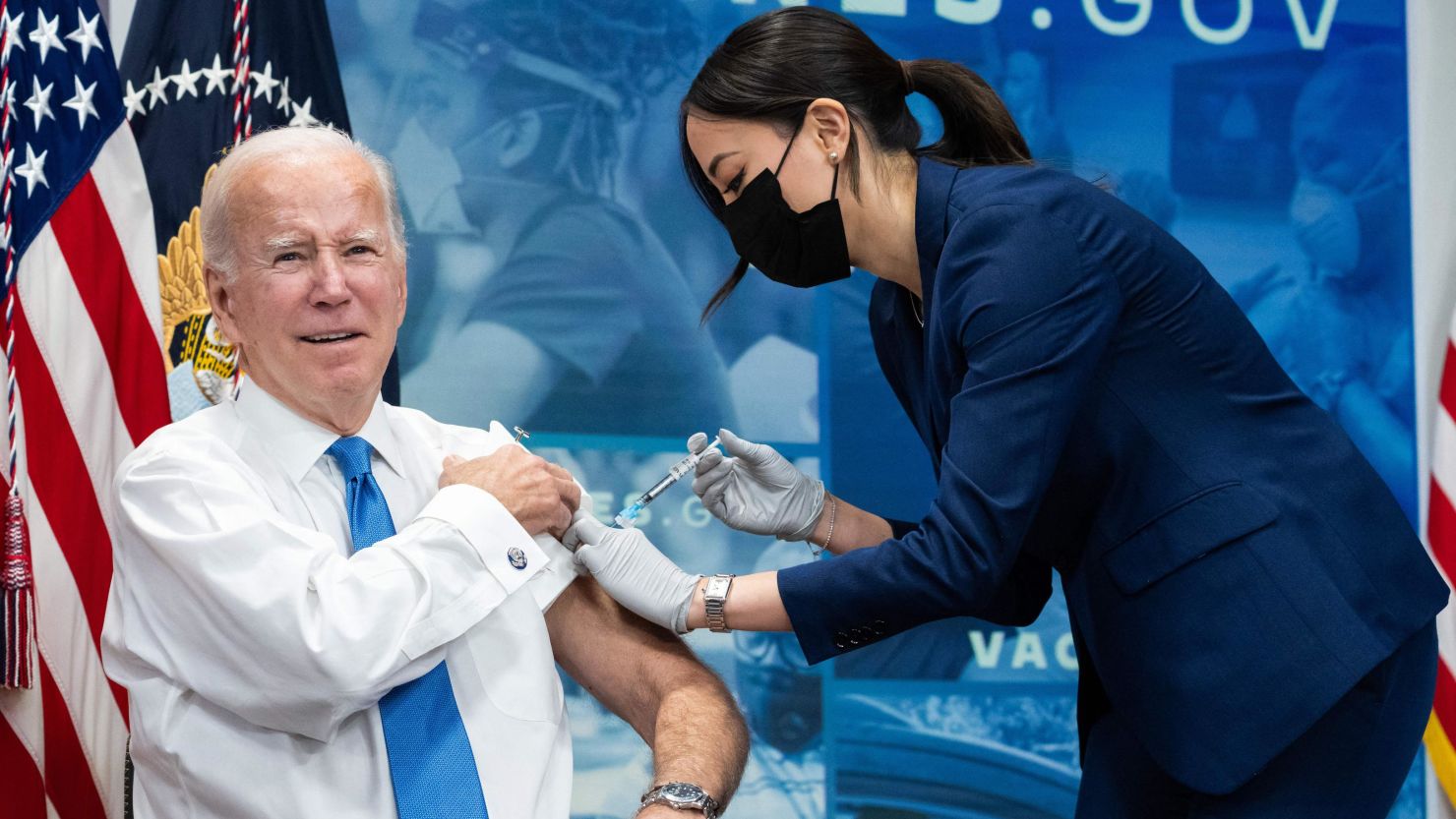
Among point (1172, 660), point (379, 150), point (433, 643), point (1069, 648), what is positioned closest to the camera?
point (433, 643)

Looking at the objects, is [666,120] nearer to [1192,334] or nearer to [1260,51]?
[1260,51]

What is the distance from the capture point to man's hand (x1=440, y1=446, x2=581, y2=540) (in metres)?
1.81

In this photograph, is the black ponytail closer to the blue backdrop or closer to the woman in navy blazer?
the woman in navy blazer

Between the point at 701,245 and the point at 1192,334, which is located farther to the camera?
the point at 701,245

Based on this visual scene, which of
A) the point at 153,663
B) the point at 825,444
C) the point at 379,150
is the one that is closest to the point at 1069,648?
the point at 825,444

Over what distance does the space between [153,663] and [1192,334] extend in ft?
4.84

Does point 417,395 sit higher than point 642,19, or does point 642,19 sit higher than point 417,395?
point 642,19

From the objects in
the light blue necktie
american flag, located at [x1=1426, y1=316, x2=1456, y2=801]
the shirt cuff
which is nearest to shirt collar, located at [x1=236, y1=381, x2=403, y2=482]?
the light blue necktie

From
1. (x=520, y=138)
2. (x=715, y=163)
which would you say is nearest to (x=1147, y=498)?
(x=715, y=163)

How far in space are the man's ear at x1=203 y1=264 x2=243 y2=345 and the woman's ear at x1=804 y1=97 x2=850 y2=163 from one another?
91cm

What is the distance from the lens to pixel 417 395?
340 cm

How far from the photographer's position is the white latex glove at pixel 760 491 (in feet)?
7.70

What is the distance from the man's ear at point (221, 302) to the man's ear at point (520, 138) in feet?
5.25

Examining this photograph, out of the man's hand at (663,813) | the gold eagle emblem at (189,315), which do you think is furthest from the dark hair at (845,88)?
the gold eagle emblem at (189,315)
